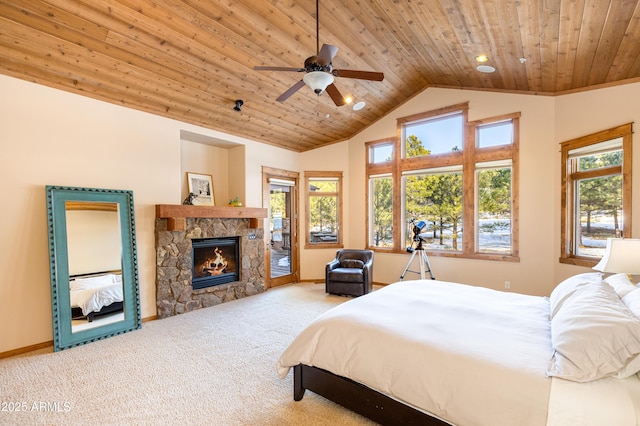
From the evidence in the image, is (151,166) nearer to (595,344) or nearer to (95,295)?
(95,295)

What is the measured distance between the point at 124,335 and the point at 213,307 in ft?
4.15

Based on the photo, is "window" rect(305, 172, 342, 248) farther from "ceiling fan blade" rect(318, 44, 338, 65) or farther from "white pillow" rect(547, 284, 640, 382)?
"white pillow" rect(547, 284, 640, 382)

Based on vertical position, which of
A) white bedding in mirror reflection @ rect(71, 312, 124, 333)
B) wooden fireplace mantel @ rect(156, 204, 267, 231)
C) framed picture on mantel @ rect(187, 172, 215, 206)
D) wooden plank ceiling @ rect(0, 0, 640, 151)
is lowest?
white bedding in mirror reflection @ rect(71, 312, 124, 333)

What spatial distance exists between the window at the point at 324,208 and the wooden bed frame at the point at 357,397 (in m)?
4.24

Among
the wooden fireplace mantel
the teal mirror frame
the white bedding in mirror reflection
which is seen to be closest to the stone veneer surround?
the wooden fireplace mantel

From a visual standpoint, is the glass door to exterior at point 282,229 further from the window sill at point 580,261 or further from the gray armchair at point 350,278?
the window sill at point 580,261

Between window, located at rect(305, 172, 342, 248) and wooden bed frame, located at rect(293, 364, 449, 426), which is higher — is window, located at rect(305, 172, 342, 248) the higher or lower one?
the higher one

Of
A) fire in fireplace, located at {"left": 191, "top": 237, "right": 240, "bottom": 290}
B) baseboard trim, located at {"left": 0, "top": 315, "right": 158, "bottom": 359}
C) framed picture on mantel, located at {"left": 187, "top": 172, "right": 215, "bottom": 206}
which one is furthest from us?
framed picture on mantel, located at {"left": 187, "top": 172, "right": 215, "bottom": 206}

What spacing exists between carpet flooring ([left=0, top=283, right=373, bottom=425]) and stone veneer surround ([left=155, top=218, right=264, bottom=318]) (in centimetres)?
50

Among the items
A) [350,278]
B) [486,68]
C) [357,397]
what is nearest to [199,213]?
[350,278]

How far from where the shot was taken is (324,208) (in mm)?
6566

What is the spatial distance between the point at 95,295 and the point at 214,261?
1717 millimetres

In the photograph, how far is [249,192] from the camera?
5.51 metres

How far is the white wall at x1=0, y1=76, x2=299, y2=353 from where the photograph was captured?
3.07 metres
